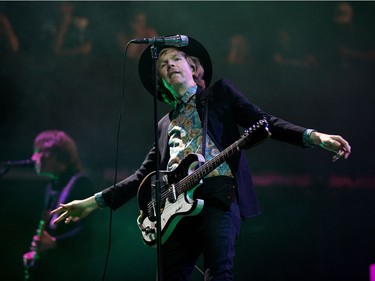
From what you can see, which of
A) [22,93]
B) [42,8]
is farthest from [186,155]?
[42,8]

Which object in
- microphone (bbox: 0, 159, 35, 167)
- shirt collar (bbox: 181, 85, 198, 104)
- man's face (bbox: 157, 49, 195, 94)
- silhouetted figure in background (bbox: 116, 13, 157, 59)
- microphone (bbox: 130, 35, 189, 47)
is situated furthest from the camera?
silhouetted figure in background (bbox: 116, 13, 157, 59)

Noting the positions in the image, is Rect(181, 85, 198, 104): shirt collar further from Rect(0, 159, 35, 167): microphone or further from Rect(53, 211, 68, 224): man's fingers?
Rect(0, 159, 35, 167): microphone

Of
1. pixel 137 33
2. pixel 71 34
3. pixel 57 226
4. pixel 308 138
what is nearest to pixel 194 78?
pixel 308 138

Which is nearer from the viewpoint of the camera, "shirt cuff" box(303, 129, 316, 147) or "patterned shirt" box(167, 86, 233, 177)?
"shirt cuff" box(303, 129, 316, 147)

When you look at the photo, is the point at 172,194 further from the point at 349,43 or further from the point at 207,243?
the point at 349,43

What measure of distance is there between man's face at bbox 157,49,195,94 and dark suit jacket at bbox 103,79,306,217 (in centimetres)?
20

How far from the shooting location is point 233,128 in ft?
8.44

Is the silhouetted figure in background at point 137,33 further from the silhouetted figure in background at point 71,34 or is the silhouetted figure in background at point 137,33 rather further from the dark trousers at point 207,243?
the dark trousers at point 207,243

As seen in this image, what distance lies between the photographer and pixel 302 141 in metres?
2.24

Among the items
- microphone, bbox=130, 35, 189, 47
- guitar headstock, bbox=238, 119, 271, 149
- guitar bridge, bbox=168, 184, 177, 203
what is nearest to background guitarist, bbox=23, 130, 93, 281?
guitar bridge, bbox=168, 184, 177, 203

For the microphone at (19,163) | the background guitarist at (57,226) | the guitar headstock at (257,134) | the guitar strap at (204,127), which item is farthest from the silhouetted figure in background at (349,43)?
the microphone at (19,163)

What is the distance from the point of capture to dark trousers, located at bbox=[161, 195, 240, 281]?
87.1 inches

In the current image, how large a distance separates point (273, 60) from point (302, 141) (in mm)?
2203

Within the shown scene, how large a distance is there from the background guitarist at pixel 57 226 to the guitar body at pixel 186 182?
1.90 meters
